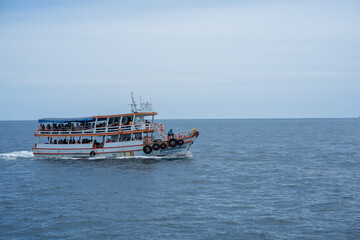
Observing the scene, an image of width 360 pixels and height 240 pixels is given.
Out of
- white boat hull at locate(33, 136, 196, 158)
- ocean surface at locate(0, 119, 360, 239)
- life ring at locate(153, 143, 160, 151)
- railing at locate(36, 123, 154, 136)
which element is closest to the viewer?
ocean surface at locate(0, 119, 360, 239)

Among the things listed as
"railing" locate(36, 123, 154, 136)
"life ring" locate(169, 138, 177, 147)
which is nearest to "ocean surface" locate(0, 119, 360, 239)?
"life ring" locate(169, 138, 177, 147)

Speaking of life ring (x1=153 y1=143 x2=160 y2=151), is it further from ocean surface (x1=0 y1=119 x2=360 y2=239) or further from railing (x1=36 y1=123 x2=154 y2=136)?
railing (x1=36 y1=123 x2=154 y2=136)

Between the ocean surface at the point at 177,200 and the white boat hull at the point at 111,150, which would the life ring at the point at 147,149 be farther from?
the ocean surface at the point at 177,200

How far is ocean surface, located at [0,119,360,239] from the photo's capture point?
73.8 ft

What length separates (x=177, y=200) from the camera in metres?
28.8

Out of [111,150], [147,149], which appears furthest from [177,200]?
[111,150]

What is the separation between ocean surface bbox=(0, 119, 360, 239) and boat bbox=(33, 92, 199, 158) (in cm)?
137

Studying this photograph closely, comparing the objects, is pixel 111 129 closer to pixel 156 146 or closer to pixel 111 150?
pixel 111 150

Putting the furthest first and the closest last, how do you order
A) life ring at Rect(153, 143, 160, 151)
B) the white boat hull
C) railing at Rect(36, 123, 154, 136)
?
railing at Rect(36, 123, 154, 136) < the white boat hull < life ring at Rect(153, 143, 160, 151)

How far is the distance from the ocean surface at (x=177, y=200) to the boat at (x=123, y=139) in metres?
1.37

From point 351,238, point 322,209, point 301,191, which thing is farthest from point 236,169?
point 351,238

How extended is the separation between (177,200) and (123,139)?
2091 cm

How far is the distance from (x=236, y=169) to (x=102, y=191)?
16.7 metres

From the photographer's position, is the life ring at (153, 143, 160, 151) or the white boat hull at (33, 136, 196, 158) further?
the white boat hull at (33, 136, 196, 158)
